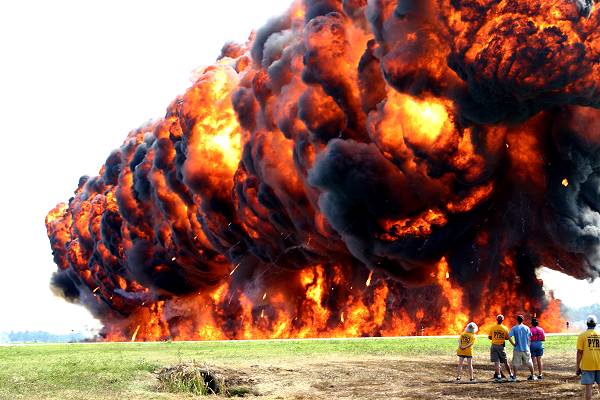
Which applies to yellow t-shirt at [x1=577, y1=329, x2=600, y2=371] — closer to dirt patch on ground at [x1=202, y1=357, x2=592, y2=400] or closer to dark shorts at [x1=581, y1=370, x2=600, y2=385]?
dark shorts at [x1=581, y1=370, x2=600, y2=385]

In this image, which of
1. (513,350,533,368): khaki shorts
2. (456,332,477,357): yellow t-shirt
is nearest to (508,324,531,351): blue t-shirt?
(513,350,533,368): khaki shorts

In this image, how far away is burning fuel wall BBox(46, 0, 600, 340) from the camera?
45.5 m

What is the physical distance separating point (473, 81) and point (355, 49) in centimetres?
1209

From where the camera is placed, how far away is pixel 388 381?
979 inches

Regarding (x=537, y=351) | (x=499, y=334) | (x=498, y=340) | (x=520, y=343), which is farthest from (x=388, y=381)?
(x=537, y=351)

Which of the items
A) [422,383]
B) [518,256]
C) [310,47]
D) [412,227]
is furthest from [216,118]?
[422,383]

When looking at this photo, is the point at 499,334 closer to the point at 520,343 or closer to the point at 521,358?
the point at 520,343

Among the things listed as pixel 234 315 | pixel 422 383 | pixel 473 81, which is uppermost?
pixel 473 81

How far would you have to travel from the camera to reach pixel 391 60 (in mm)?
47000

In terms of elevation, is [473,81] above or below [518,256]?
above

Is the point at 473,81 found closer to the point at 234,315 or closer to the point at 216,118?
the point at 216,118

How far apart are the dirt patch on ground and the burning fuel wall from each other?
20872mm

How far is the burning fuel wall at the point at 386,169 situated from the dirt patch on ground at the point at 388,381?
68.5ft

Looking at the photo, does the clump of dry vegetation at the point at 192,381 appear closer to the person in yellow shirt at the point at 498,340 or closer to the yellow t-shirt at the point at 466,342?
the yellow t-shirt at the point at 466,342
